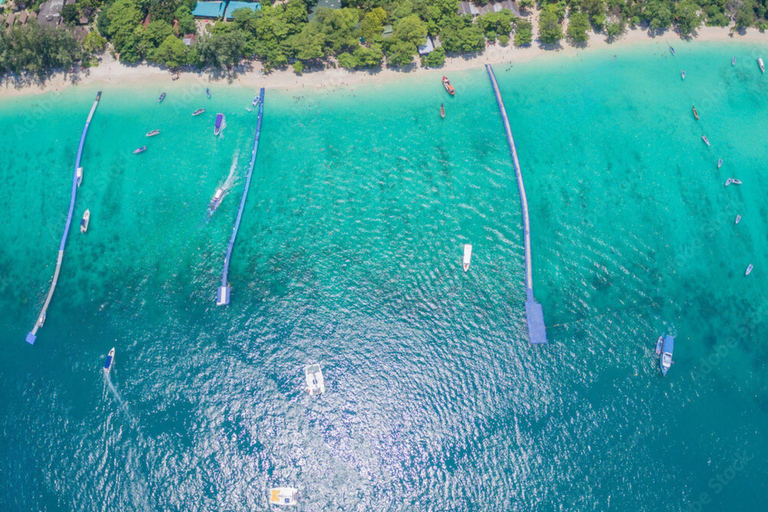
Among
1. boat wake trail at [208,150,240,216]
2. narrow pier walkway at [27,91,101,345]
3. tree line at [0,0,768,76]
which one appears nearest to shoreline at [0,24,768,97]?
tree line at [0,0,768,76]

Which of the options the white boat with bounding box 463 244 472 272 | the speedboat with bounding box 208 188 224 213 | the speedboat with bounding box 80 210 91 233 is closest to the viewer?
the white boat with bounding box 463 244 472 272

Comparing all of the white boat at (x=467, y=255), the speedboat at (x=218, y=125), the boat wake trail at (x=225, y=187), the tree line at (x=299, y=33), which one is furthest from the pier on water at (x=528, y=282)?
the speedboat at (x=218, y=125)

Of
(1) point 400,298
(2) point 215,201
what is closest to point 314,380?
(1) point 400,298

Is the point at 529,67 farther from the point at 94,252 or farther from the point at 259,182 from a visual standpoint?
the point at 94,252

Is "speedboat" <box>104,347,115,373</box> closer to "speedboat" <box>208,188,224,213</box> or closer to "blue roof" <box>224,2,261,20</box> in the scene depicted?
"speedboat" <box>208,188,224,213</box>

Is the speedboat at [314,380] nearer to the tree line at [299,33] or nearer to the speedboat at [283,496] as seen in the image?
the speedboat at [283,496]

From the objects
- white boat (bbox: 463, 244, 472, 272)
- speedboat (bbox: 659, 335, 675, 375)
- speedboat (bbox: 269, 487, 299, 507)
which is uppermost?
white boat (bbox: 463, 244, 472, 272)

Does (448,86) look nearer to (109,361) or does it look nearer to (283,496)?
(109,361)

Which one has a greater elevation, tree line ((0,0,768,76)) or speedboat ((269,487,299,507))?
tree line ((0,0,768,76))
